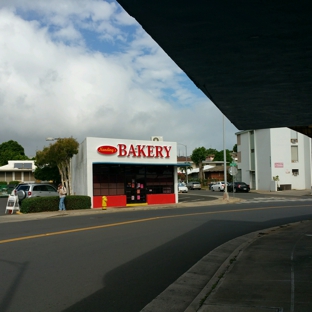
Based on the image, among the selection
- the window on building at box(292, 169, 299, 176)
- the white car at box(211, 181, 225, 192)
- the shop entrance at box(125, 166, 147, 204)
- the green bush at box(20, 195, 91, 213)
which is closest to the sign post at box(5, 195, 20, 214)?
the green bush at box(20, 195, 91, 213)

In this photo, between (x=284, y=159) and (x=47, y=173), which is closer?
(x=47, y=173)

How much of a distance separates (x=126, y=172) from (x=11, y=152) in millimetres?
71776

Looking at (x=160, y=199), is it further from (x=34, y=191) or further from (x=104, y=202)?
(x=34, y=191)

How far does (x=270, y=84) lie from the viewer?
8.89m

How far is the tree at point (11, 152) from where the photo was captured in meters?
94.0

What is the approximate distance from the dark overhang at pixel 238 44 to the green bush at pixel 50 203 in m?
16.7

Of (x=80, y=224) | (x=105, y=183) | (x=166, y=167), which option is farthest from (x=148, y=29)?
(x=166, y=167)

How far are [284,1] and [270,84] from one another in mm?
3964

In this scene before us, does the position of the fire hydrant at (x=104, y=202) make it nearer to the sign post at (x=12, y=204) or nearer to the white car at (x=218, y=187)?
the sign post at (x=12, y=204)

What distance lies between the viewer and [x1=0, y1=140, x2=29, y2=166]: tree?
9396 centimetres

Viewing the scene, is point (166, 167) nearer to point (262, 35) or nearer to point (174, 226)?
point (174, 226)

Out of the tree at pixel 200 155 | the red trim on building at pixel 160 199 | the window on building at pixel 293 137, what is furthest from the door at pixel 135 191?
the tree at pixel 200 155

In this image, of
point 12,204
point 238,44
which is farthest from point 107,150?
point 238,44

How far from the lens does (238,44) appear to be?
6.57 m
